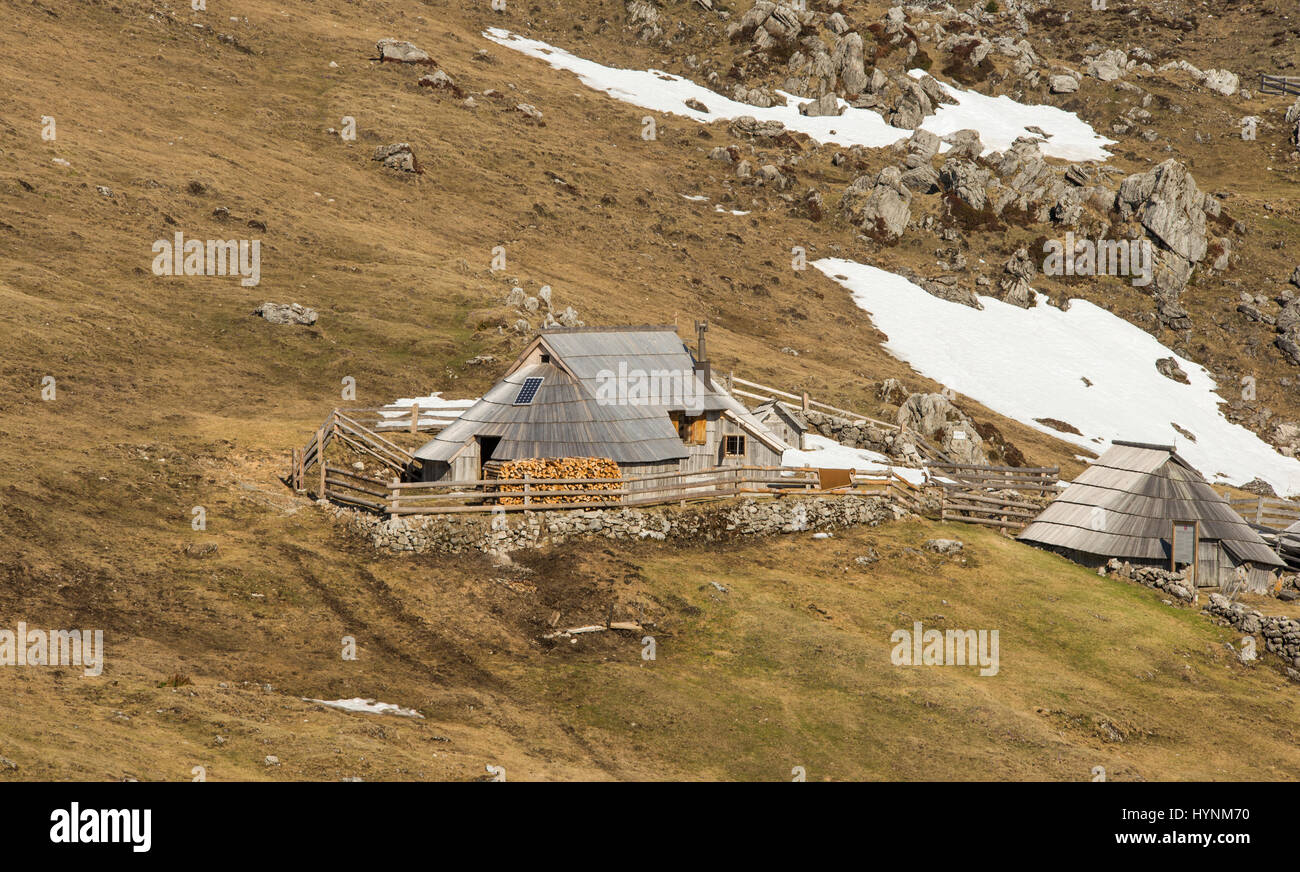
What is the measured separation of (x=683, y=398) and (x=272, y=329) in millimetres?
24662

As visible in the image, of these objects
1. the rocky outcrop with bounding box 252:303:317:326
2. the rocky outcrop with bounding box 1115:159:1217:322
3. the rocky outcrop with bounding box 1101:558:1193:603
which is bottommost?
the rocky outcrop with bounding box 1101:558:1193:603

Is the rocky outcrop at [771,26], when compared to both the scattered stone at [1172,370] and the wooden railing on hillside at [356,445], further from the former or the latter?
the wooden railing on hillside at [356,445]

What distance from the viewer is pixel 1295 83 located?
4921 inches

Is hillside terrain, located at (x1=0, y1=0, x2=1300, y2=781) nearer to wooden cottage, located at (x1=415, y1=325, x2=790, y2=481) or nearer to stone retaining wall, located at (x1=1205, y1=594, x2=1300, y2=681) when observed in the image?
stone retaining wall, located at (x1=1205, y1=594, x2=1300, y2=681)

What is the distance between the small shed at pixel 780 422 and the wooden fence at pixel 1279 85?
3983 inches

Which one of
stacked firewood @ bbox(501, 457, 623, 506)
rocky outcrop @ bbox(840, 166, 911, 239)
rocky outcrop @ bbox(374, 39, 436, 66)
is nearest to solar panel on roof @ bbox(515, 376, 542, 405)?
stacked firewood @ bbox(501, 457, 623, 506)

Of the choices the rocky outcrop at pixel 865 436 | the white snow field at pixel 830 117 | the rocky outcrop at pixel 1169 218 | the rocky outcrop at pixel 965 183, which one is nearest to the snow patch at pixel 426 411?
the rocky outcrop at pixel 865 436

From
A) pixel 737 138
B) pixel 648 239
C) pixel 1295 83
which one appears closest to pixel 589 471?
pixel 648 239

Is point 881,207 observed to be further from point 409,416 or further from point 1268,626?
point 1268,626

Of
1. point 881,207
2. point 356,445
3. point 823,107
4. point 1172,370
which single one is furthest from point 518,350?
point 823,107

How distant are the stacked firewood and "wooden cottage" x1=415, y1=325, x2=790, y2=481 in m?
0.39

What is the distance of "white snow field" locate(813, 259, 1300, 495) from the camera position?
2948 inches

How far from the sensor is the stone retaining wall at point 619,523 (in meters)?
34.8
